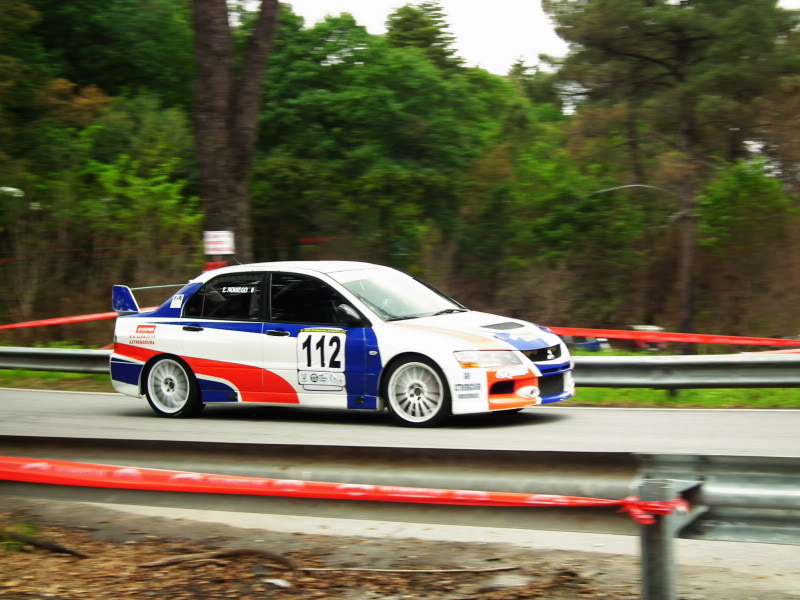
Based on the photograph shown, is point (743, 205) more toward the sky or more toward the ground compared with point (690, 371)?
more toward the sky

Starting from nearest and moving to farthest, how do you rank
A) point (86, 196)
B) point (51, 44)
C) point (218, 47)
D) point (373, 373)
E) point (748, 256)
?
1. point (373, 373)
2. point (218, 47)
3. point (748, 256)
4. point (86, 196)
5. point (51, 44)

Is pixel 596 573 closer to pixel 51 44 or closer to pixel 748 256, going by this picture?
pixel 748 256

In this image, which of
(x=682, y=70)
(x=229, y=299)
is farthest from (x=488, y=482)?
(x=682, y=70)

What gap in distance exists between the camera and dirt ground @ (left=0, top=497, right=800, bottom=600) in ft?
16.7

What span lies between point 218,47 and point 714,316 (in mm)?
13514

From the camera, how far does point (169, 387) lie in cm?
1158

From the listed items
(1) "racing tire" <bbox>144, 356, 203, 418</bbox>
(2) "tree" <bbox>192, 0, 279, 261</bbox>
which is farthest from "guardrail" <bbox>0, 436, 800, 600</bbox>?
(2) "tree" <bbox>192, 0, 279, 261</bbox>

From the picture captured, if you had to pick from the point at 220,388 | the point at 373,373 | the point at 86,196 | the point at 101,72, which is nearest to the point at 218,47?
the point at 220,388

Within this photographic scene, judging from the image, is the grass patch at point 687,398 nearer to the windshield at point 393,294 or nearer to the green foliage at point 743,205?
the windshield at point 393,294

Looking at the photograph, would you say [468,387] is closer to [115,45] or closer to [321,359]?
[321,359]

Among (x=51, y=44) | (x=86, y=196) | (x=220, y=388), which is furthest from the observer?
(x=51, y=44)

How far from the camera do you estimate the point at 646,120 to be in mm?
27469

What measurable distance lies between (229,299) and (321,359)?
1400mm

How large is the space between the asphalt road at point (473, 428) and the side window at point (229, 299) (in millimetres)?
1121
